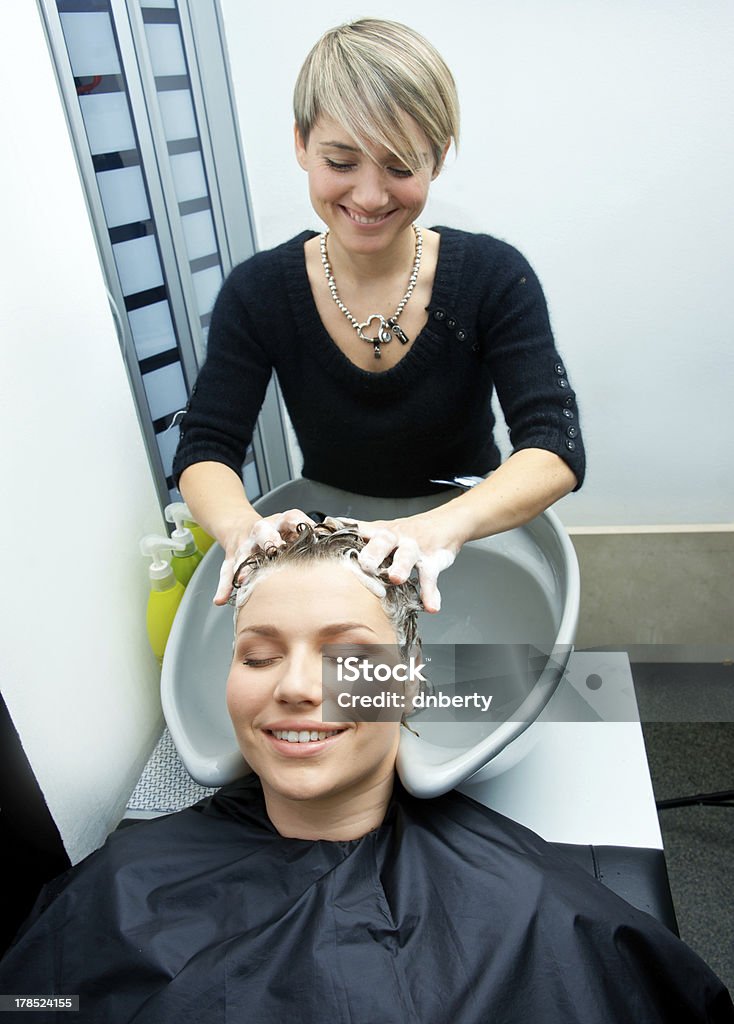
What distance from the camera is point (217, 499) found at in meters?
1.26

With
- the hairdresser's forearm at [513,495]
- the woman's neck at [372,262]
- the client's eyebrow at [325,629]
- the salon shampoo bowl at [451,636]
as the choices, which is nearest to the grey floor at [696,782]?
the salon shampoo bowl at [451,636]

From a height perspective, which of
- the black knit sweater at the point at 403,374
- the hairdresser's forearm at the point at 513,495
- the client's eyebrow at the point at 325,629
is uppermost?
the black knit sweater at the point at 403,374

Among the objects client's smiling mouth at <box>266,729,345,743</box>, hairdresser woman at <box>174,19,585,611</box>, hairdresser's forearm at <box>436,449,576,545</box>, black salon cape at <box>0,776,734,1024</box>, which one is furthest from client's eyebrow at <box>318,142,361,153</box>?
black salon cape at <box>0,776,734,1024</box>

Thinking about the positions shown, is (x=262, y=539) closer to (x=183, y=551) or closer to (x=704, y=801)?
(x=183, y=551)

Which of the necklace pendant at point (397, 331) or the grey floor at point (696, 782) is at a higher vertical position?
the necklace pendant at point (397, 331)

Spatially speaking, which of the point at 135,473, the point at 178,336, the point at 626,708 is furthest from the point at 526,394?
the point at 178,336

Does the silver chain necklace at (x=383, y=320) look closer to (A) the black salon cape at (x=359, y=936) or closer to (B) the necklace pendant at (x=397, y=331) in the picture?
(B) the necklace pendant at (x=397, y=331)

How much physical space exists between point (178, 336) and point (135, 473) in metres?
0.43

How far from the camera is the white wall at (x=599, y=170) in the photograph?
61.7 inches

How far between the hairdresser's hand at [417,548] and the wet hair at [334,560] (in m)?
0.02

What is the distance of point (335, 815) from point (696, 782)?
141cm

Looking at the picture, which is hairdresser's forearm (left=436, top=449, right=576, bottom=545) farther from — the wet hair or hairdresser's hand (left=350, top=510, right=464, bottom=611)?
the wet hair

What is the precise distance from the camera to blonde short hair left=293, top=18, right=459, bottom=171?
1.06 metres

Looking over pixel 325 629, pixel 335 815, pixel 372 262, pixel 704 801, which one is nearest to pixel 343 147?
pixel 372 262
